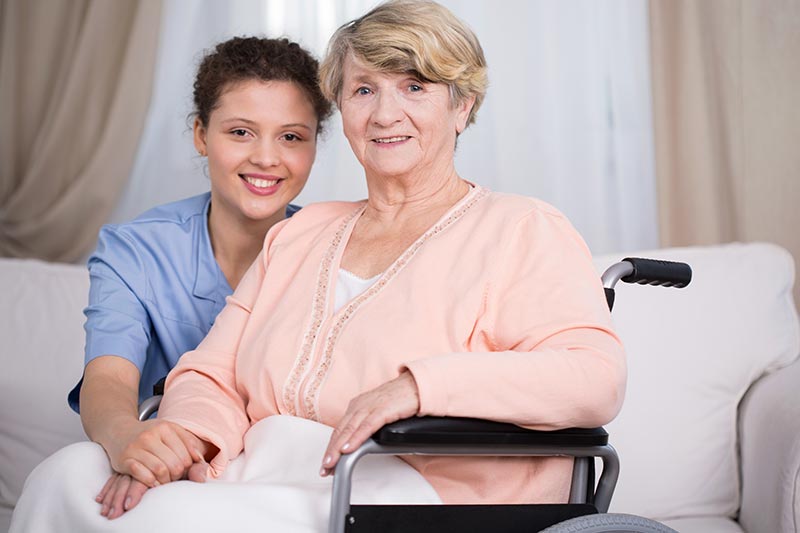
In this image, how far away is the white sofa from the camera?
2051mm

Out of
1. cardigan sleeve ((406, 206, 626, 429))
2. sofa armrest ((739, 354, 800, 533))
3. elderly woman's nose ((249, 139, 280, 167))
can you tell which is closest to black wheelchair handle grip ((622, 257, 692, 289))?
cardigan sleeve ((406, 206, 626, 429))

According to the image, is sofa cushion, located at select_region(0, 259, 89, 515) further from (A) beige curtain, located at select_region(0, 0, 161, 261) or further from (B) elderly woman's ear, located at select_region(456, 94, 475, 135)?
(B) elderly woman's ear, located at select_region(456, 94, 475, 135)

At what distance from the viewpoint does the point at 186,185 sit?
3.05 m

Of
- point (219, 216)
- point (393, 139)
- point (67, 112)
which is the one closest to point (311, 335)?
point (393, 139)

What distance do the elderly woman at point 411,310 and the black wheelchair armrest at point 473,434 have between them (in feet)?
0.06

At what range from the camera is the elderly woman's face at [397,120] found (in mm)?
1562

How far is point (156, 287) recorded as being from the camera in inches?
74.1

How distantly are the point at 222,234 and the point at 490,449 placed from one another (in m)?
0.96

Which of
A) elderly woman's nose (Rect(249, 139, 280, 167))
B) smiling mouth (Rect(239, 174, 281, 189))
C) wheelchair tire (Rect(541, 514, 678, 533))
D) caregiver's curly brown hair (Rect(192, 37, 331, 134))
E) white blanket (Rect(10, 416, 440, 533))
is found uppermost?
caregiver's curly brown hair (Rect(192, 37, 331, 134))

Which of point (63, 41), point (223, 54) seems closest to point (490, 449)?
point (223, 54)

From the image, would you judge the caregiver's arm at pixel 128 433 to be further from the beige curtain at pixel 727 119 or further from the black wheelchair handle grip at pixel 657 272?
the beige curtain at pixel 727 119

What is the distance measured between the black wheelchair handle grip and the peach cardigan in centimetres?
11

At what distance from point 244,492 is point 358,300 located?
0.40 metres

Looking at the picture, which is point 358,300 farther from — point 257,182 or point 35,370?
point 35,370
